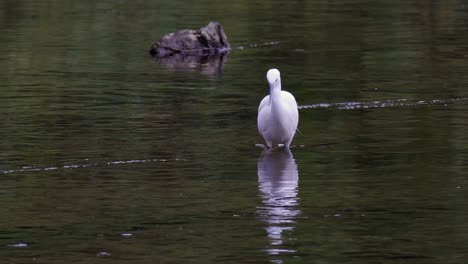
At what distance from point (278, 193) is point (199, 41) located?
13.8 metres

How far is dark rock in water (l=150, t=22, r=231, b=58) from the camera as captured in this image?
25016 millimetres

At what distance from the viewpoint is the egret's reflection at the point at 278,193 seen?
33.1 ft

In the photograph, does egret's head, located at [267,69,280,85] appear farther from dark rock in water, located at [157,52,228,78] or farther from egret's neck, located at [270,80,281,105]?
dark rock in water, located at [157,52,228,78]

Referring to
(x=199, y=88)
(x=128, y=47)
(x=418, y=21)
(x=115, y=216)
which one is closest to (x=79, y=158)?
(x=115, y=216)

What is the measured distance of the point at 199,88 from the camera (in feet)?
63.9

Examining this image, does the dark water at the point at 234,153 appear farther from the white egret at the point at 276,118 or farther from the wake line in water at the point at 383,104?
the white egret at the point at 276,118

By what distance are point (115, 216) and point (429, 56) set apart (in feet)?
42.2

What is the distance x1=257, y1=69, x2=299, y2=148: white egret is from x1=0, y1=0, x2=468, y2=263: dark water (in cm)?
20

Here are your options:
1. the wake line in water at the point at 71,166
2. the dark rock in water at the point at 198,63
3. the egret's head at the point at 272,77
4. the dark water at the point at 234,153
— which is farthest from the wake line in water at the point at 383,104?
the wake line in water at the point at 71,166

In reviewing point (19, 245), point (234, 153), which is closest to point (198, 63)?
point (234, 153)

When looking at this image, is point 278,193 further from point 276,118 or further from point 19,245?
point 19,245

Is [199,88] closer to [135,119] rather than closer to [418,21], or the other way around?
[135,119]

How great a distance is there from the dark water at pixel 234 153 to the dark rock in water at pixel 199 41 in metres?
0.43

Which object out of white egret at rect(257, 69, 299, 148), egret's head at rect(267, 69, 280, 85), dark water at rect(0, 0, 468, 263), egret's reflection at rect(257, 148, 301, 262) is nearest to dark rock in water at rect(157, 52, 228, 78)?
dark water at rect(0, 0, 468, 263)
